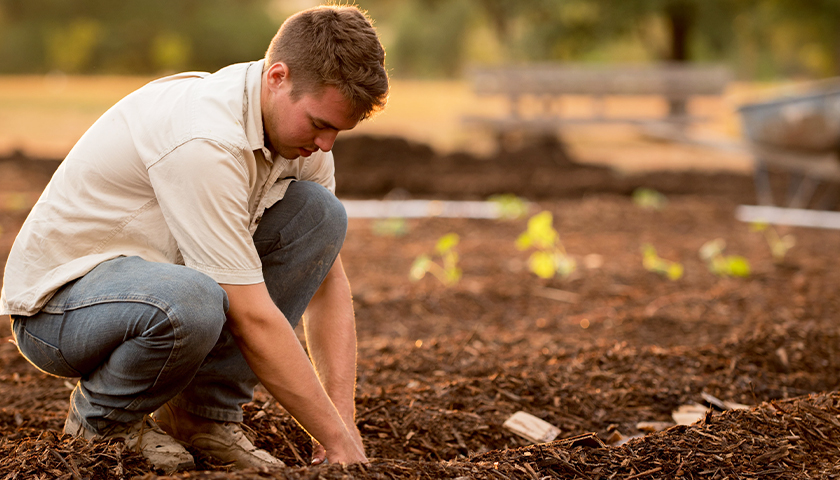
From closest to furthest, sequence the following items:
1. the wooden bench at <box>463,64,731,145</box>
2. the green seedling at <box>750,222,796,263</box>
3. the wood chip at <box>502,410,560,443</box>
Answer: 1. the wood chip at <box>502,410,560,443</box>
2. the green seedling at <box>750,222,796,263</box>
3. the wooden bench at <box>463,64,731,145</box>

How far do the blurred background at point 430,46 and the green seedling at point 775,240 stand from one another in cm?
169

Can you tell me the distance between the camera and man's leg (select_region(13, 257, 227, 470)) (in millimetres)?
1647

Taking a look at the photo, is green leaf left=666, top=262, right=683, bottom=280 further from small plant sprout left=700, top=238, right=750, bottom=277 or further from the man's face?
the man's face

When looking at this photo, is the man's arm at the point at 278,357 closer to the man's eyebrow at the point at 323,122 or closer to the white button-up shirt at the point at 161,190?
the white button-up shirt at the point at 161,190

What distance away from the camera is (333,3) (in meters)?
1.91

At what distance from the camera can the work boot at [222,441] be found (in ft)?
6.45

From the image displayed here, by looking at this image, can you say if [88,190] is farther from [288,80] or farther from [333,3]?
[333,3]

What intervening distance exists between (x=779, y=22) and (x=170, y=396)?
57.5 ft

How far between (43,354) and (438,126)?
15000 millimetres

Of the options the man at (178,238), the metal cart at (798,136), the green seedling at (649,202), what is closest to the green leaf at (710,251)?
the green seedling at (649,202)

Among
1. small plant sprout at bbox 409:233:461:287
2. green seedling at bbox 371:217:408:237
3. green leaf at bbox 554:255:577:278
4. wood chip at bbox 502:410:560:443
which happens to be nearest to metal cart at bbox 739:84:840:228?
green leaf at bbox 554:255:577:278

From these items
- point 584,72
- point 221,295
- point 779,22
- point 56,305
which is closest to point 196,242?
Result: point 221,295

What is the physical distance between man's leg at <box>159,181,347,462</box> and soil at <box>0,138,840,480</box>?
0.18 meters

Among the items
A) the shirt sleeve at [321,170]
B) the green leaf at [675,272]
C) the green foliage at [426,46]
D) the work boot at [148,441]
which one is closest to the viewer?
the work boot at [148,441]
